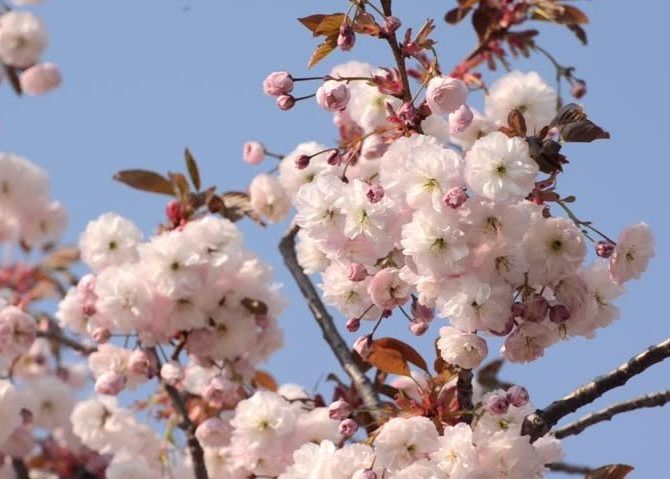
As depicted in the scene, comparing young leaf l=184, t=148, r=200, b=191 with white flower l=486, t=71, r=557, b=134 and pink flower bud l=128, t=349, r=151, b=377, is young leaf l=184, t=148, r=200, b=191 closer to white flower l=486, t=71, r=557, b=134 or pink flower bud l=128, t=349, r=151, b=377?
pink flower bud l=128, t=349, r=151, b=377

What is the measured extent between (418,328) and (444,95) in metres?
0.51

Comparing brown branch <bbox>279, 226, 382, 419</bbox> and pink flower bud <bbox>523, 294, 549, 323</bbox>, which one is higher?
brown branch <bbox>279, 226, 382, 419</bbox>

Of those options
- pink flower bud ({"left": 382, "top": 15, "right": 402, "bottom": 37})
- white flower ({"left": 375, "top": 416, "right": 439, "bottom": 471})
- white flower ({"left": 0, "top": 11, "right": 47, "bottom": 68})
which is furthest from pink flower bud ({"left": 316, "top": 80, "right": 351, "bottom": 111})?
white flower ({"left": 0, "top": 11, "right": 47, "bottom": 68})

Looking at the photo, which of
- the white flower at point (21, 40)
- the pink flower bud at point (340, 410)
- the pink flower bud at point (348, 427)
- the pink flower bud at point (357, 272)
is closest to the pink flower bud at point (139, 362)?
the pink flower bud at point (340, 410)

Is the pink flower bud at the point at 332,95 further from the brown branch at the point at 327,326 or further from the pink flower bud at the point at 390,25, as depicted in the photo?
the brown branch at the point at 327,326

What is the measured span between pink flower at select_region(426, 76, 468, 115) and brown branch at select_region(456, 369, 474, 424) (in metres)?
0.57

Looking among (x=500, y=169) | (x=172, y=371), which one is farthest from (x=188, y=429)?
(x=500, y=169)

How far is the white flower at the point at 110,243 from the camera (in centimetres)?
376

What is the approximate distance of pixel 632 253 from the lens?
101 inches

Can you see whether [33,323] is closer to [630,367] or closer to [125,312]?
[125,312]

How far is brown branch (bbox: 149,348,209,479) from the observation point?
11.5 feet

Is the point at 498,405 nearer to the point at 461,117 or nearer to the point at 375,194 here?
the point at 375,194

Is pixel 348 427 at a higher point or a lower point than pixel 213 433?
lower

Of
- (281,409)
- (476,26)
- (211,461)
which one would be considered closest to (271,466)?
(281,409)
